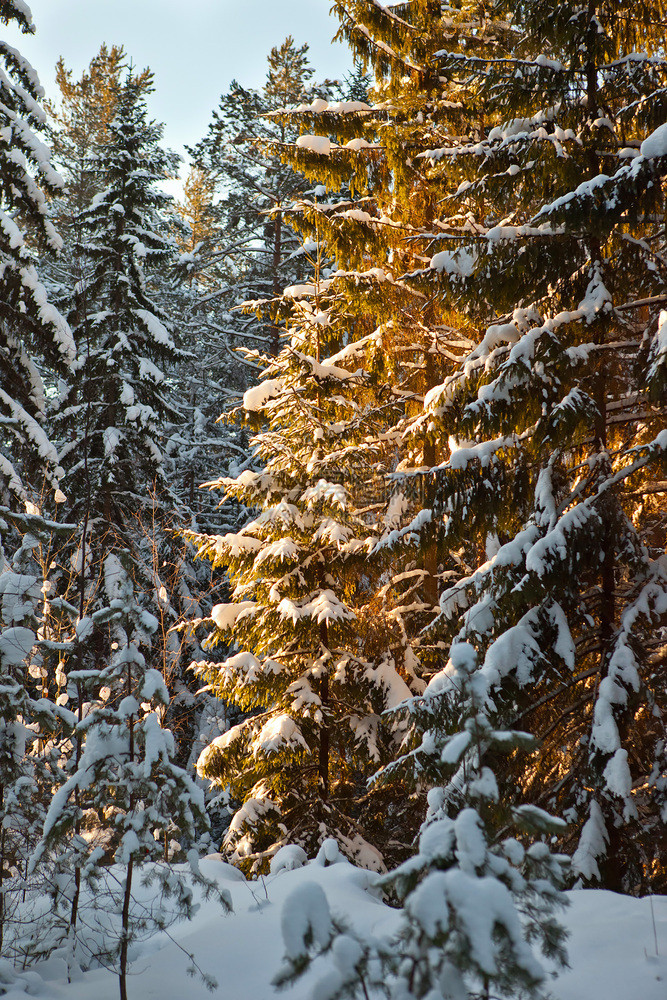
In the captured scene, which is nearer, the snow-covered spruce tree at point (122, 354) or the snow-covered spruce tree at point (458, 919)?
the snow-covered spruce tree at point (458, 919)

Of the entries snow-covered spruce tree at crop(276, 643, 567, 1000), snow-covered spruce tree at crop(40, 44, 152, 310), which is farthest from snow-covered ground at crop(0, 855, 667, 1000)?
snow-covered spruce tree at crop(40, 44, 152, 310)

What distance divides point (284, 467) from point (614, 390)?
3.94 meters

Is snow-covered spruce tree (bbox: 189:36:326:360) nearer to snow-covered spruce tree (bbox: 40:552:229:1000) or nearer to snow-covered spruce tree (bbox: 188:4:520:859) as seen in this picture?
snow-covered spruce tree (bbox: 188:4:520:859)

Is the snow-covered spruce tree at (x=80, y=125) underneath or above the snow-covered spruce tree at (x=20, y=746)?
above

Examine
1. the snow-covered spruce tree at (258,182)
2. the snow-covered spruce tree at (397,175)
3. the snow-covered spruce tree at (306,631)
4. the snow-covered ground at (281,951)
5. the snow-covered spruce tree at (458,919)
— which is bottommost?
the snow-covered ground at (281,951)

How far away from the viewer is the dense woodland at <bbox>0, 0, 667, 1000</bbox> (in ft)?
12.9

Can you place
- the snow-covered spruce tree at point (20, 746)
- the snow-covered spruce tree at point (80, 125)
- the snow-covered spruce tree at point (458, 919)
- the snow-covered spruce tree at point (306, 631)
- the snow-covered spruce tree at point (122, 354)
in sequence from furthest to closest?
the snow-covered spruce tree at point (80, 125) < the snow-covered spruce tree at point (122, 354) < the snow-covered spruce tree at point (306, 631) < the snow-covered spruce tree at point (20, 746) < the snow-covered spruce tree at point (458, 919)

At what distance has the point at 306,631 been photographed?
861cm

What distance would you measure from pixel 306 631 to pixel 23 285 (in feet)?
21.2

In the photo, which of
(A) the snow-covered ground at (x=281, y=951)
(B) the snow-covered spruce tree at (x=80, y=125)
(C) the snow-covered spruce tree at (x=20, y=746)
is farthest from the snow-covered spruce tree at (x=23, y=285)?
(B) the snow-covered spruce tree at (x=80, y=125)

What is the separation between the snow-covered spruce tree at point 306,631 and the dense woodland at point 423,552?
49mm

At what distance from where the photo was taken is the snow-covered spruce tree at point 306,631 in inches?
317

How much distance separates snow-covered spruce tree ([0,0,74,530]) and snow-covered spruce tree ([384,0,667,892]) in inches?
251

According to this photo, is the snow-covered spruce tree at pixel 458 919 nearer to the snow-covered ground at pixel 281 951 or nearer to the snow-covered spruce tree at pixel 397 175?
the snow-covered ground at pixel 281 951
